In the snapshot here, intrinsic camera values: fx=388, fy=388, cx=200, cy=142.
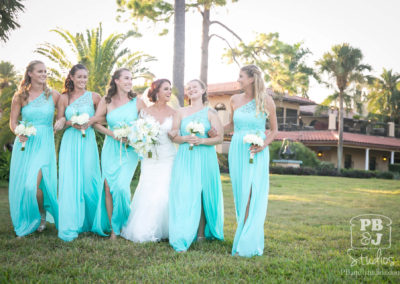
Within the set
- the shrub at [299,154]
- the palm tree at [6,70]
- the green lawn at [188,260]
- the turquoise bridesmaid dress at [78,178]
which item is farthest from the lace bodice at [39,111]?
the palm tree at [6,70]

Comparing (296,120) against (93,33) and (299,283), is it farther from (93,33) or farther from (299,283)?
(299,283)

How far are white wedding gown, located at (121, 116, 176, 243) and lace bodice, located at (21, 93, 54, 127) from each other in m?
1.76

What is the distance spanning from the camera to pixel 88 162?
638 cm

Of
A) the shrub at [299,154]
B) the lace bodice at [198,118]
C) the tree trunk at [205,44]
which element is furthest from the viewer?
the shrub at [299,154]

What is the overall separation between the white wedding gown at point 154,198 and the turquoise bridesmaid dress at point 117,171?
0.53ft

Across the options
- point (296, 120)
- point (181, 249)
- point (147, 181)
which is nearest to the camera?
point (181, 249)

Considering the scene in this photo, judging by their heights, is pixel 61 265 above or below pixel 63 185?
below

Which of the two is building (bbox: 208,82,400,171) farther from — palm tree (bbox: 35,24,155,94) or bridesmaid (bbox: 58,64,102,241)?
bridesmaid (bbox: 58,64,102,241)

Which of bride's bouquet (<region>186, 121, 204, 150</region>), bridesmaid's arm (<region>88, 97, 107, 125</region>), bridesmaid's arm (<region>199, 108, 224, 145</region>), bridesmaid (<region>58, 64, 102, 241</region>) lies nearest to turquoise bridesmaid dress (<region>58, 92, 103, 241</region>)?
bridesmaid (<region>58, 64, 102, 241</region>)


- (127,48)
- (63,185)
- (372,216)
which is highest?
(127,48)

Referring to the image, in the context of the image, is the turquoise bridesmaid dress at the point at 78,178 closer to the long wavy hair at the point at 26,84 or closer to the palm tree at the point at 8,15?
the long wavy hair at the point at 26,84

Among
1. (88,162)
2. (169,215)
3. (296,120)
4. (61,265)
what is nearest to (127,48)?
(88,162)

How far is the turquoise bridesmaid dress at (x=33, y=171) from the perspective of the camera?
20.0 ft

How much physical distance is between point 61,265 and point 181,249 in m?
1.59
